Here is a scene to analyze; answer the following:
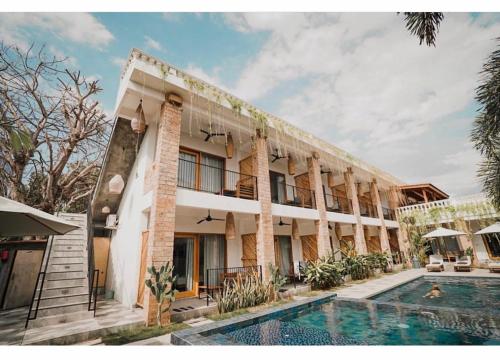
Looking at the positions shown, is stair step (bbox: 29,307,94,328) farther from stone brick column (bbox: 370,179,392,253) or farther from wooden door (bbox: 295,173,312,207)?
stone brick column (bbox: 370,179,392,253)

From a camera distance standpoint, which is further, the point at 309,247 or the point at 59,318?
the point at 309,247

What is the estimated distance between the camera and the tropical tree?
8828 millimetres

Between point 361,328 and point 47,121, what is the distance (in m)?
14.0

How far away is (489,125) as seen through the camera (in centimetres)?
339

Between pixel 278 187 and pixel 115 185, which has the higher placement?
pixel 278 187

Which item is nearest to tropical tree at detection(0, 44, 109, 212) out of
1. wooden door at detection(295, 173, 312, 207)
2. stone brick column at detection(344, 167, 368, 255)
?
wooden door at detection(295, 173, 312, 207)

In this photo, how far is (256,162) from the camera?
8953mm

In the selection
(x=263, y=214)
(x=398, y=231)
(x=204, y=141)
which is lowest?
(x=398, y=231)

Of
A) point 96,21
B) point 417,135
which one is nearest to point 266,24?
point 96,21

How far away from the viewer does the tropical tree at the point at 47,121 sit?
883 cm

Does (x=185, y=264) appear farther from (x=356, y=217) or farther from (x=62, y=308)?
(x=356, y=217)

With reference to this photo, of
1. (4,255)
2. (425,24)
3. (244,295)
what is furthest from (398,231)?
(4,255)

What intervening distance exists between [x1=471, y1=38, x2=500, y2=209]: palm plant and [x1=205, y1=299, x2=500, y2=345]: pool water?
2456 millimetres

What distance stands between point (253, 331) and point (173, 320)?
2074mm
